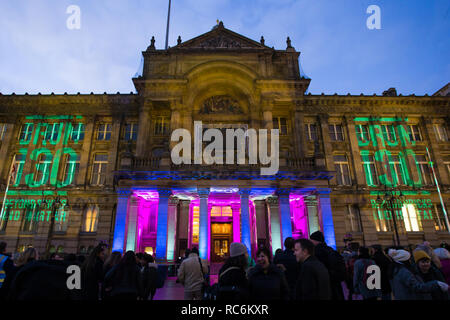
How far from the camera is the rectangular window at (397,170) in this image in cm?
2417

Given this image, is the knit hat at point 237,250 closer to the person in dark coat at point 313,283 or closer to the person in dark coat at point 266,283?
the person in dark coat at point 266,283

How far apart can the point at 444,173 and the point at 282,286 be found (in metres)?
29.1

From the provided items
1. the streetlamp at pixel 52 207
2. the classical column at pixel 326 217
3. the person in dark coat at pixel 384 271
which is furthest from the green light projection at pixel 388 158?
the streetlamp at pixel 52 207

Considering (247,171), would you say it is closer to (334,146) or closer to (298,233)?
(298,233)

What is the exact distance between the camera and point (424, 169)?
2480 cm

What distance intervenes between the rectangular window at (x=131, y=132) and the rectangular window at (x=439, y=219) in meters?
29.7

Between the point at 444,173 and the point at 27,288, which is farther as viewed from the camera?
the point at 444,173

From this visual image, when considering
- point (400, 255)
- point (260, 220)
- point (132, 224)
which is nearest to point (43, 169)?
point (132, 224)

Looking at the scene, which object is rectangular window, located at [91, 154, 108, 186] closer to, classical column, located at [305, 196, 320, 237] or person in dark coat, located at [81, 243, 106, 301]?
classical column, located at [305, 196, 320, 237]

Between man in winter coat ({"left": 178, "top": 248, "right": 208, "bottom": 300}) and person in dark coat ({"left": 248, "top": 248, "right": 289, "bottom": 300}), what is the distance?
2879 mm

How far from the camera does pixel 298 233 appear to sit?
75.8 ft

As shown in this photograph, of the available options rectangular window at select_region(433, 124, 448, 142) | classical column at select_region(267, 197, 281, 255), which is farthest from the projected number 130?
rectangular window at select_region(433, 124, 448, 142)

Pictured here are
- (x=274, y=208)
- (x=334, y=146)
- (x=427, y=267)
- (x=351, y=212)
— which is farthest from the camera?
(x=334, y=146)
